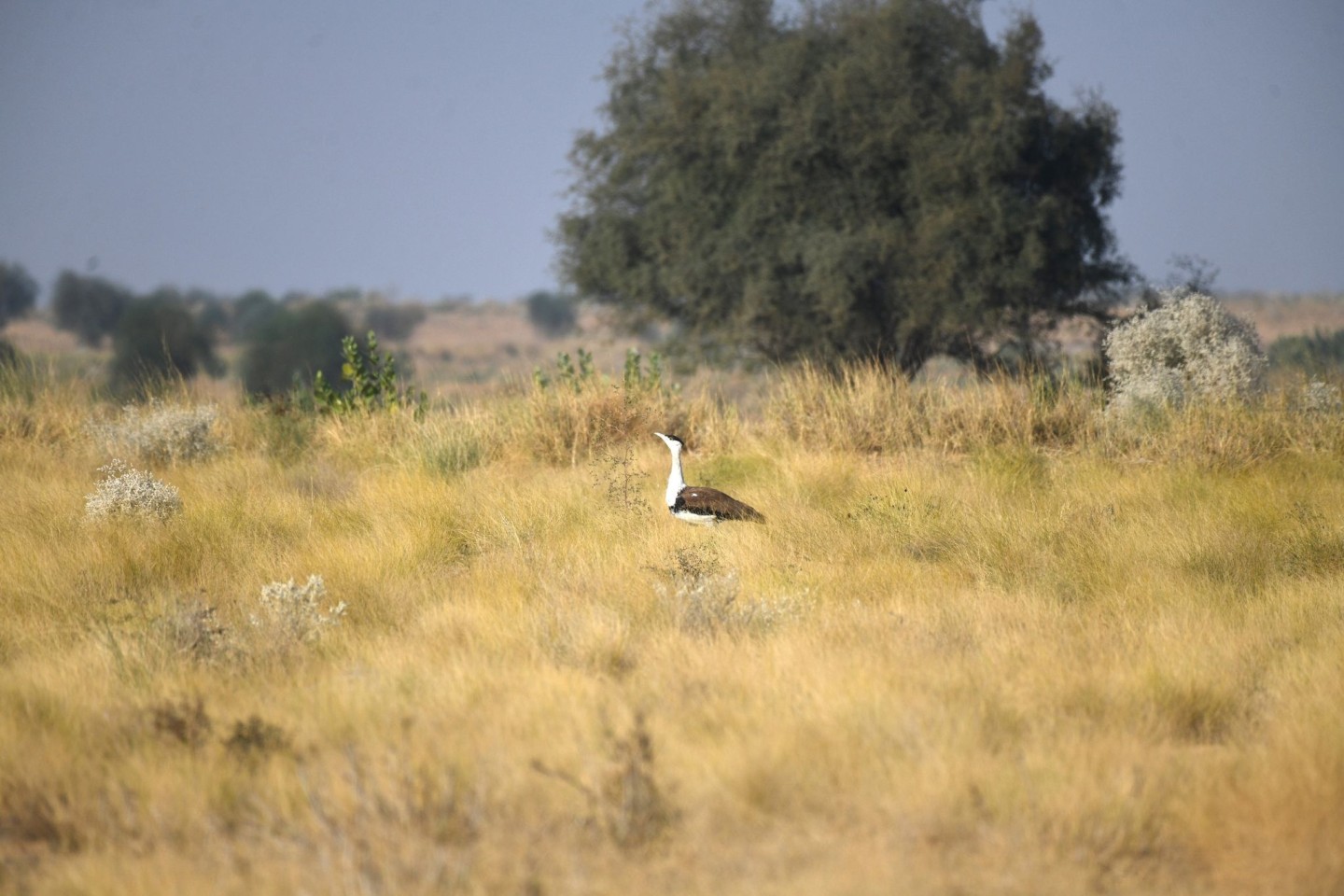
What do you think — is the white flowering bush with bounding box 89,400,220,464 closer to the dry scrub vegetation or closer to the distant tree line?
the dry scrub vegetation

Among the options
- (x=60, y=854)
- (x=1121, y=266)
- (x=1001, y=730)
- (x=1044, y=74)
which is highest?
(x=1044, y=74)

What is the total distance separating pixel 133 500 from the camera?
801 cm

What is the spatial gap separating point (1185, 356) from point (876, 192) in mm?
7192

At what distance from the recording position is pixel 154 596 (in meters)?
6.71

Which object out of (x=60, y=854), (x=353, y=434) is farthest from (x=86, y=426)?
(x=60, y=854)

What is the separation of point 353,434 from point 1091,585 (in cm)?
743

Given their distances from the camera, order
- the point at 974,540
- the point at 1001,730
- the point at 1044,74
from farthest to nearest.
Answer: the point at 1044,74, the point at 974,540, the point at 1001,730

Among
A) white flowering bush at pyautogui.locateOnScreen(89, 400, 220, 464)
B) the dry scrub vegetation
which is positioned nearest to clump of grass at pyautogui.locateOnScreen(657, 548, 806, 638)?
the dry scrub vegetation

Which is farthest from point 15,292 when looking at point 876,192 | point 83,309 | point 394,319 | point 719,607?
point 719,607

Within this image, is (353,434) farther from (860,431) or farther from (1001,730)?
(1001,730)

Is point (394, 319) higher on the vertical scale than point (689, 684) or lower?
higher

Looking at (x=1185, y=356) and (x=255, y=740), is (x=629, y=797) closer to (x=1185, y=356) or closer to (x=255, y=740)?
(x=255, y=740)

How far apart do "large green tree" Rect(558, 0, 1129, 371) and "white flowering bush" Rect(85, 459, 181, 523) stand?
1111 centimetres

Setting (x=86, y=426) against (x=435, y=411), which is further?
(x=435, y=411)
